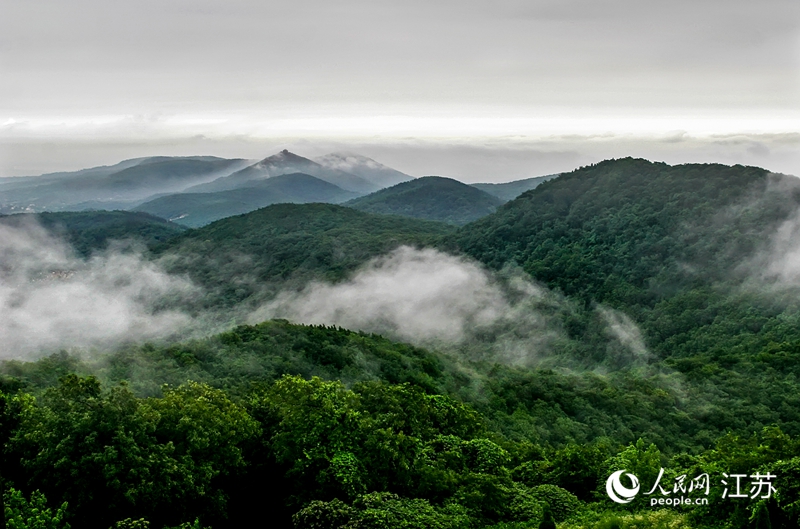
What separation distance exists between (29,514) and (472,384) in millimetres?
65276

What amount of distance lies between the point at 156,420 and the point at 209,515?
4298 millimetres

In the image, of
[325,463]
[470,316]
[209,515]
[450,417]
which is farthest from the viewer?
[470,316]

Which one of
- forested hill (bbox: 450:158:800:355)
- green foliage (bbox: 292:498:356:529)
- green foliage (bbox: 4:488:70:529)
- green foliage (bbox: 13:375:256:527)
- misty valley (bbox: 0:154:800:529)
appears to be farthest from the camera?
forested hill (bbox: 450:158:800:355)

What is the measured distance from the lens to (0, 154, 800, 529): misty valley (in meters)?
21.8

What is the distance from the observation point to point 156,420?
2402 centimetres

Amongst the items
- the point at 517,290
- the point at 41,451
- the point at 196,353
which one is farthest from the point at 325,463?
the point at 517,290

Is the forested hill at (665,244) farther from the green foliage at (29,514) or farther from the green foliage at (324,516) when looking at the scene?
the green foliage at (29,514)

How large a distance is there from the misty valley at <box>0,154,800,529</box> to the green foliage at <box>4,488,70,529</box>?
0.08 m

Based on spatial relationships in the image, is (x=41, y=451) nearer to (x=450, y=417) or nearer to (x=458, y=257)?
(x=450, y=417)

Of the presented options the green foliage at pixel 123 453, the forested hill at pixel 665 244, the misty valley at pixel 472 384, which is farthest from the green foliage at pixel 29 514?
the forested hill at pixel 665 244

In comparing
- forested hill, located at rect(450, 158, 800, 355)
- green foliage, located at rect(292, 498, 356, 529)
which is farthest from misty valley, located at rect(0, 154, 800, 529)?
forested hill, located at rect(450, 158, 800, 355)

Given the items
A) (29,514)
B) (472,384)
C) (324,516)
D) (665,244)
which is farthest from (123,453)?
(665,244)

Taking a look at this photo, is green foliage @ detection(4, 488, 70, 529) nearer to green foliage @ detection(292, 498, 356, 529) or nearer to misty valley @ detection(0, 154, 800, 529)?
misty valley @ detection(0, 154, 800, 529)

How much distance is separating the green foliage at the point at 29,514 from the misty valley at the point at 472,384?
0.08m
